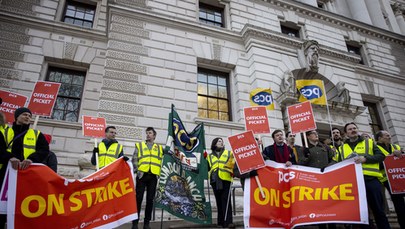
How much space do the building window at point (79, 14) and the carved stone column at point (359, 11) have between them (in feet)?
60.9

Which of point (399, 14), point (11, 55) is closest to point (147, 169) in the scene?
point (11, 55)

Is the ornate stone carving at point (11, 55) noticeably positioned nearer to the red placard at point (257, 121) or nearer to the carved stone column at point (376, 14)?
the red placard at point (257, 121)

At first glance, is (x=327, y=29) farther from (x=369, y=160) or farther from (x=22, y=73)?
(x=22, y=73)

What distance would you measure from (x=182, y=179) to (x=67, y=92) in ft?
26.7

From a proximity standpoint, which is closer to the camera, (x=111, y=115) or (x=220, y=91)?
(x=111, y=115)

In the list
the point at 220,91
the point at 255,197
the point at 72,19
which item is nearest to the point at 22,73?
the point at 72,19

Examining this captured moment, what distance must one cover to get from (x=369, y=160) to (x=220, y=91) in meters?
8.28

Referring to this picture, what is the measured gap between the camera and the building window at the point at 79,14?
43.4 feet

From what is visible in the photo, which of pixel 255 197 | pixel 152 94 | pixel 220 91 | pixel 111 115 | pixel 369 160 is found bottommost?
pixel 255 197

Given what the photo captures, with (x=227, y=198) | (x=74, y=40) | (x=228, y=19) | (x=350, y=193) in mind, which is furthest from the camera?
(x=228, y=19)

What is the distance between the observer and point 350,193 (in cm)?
466

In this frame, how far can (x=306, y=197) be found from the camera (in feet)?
15.7

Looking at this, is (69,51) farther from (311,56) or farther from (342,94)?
(342,94)

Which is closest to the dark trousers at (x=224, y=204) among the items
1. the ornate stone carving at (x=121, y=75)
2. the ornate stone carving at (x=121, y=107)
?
the ornate stone carving at (x=121, y=107)
